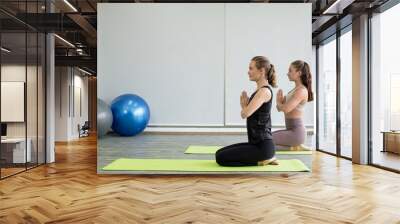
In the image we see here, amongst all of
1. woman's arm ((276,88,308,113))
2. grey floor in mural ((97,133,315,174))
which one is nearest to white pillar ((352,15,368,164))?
grey floor in mural ((97,133,315,174))

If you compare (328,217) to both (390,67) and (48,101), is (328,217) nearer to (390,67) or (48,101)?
(390,67)

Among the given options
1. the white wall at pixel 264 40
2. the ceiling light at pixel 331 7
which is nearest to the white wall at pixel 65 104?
the white wall at pixel 264 40

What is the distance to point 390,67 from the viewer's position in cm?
595

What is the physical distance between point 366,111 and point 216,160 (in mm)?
3124

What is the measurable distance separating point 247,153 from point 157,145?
1073 mm

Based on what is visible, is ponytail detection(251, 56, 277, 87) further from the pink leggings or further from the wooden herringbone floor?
the wooden herringbone floor

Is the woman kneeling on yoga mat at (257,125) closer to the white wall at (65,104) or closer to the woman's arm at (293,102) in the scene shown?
the woman's arm at (293,102)

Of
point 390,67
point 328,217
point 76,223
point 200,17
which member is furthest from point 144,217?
point 390,67

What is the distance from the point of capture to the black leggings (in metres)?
4.41

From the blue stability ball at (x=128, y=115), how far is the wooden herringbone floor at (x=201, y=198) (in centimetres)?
61

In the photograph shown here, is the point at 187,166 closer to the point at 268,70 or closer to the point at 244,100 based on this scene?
the point at 244,100

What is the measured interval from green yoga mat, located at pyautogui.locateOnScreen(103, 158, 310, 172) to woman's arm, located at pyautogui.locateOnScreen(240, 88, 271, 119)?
65cm

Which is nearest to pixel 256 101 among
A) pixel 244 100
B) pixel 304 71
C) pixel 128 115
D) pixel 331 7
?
pixel 244 100

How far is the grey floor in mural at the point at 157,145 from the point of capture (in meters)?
4.62
